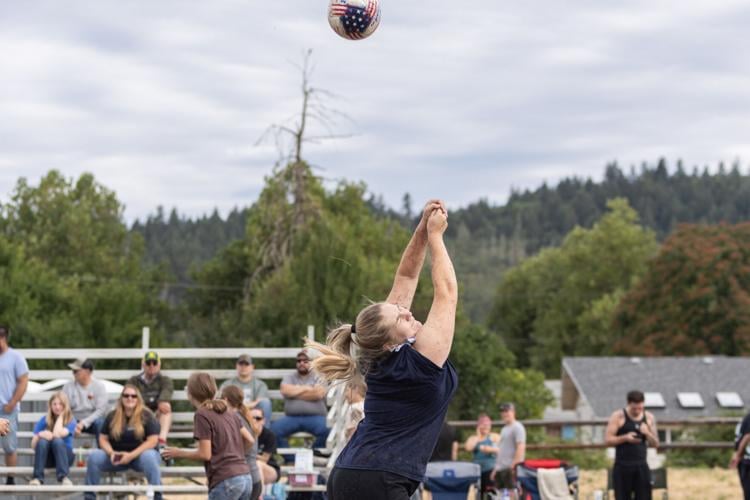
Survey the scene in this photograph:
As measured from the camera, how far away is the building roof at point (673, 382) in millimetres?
48906

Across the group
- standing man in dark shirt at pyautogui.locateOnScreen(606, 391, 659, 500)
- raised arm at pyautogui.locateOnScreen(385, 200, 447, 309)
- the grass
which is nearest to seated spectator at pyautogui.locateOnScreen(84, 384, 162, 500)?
standing man in dark shirt at pyautogui.locateOnScreen(606, 391, 659, 500)

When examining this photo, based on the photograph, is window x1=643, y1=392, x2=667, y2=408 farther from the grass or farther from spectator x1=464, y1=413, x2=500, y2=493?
spectator x1=464, y1=413, x2=500, y2=493

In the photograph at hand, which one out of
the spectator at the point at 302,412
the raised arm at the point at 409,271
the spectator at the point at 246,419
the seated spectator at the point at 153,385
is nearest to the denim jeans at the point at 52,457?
the seated spectator at the point at 153,385

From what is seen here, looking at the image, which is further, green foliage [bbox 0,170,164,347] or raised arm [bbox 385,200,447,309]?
green foliage [bbox 0,170,164,347]

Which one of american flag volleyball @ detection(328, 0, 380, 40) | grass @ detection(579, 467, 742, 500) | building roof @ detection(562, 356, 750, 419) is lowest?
Answer: grass @ detection(579, 467, 742, 500)

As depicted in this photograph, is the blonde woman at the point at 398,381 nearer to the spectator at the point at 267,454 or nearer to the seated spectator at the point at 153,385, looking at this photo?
the spectator at the point at 267,454

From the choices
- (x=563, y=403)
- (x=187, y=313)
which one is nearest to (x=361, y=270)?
(x=187, y=313)

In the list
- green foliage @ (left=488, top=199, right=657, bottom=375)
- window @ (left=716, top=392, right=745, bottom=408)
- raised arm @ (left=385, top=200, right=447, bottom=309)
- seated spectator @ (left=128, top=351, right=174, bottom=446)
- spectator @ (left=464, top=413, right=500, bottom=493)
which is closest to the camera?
raised arm @ (left=385, top=200, right=447, bottom=309)

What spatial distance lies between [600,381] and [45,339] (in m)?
28.0

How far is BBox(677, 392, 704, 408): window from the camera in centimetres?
4891

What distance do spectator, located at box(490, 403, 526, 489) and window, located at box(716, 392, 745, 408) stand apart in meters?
36.7

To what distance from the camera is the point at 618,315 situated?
55.8 meters

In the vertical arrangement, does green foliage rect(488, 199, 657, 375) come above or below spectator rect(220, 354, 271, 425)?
above

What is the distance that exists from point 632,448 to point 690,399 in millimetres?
38707
